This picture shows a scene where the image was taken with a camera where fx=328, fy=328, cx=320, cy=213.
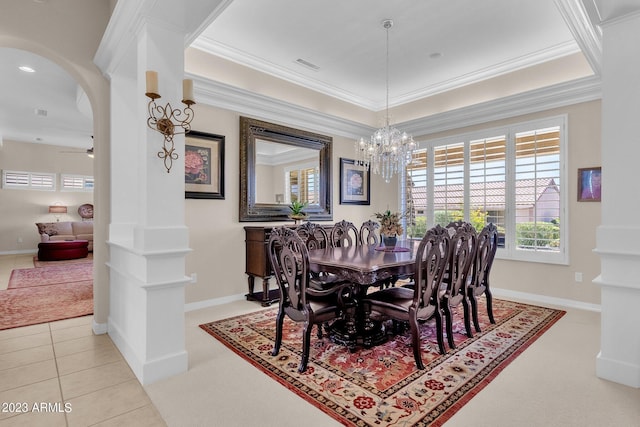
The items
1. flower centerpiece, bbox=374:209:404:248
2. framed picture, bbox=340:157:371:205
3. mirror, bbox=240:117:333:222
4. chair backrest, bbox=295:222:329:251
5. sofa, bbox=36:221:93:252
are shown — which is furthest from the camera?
sofa, bbox=36:221:93:252

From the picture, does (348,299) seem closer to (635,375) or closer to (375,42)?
(635,375)

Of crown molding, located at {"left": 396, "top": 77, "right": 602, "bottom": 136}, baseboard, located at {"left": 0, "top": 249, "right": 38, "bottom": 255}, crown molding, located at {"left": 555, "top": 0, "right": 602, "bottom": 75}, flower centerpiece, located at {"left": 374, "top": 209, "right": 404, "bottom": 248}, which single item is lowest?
baseboard, located at {"left": 0, "top": 249, "right": 38, "bottom": 255}

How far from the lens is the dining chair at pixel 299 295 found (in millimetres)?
2408

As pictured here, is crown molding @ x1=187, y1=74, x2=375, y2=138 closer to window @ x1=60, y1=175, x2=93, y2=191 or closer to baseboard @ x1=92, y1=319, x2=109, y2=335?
baseboard @ x1=92, y1=319, x2=109, y2=335

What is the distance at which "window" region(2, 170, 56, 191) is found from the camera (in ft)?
28.2

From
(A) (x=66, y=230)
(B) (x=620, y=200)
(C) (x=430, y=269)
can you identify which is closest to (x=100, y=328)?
(C) (x=430, y=269)

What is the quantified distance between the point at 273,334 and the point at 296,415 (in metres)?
1.27

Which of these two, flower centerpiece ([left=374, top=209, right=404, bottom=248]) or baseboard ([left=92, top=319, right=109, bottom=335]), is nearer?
baseboard ([left=92, top=319, right=109, bottom=335])

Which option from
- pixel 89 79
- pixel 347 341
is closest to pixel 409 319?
pixel 347 341

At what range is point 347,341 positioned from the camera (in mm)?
2836

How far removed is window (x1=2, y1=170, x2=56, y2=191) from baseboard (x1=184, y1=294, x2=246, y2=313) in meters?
8.10

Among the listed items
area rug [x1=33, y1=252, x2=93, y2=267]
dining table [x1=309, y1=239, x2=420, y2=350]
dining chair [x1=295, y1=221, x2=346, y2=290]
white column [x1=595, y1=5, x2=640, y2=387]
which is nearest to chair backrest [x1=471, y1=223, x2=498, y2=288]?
dining table [x1=309, y1=239, x2=420, y2=350]

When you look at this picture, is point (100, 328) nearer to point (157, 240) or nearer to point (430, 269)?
point (157, 240)

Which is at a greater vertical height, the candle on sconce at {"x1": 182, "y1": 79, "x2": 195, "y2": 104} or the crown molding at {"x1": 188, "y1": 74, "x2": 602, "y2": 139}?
the crown molding at {"x1": 188, "y1": 74, "x2": 602, "y2": 139}
